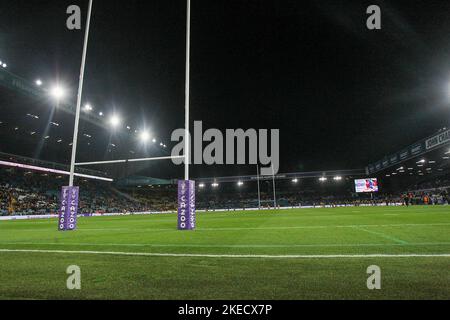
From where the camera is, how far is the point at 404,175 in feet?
185

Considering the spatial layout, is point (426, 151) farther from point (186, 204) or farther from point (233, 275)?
point (233, 275)

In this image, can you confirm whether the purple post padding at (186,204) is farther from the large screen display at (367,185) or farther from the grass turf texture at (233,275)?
the large screen display at (367,185)

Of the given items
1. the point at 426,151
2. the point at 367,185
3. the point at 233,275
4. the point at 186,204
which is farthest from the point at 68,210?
the point at 367,185

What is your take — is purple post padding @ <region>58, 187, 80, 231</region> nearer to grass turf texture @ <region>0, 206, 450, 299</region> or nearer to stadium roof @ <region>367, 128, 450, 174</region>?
grass turf texture @ <region>0, 206, 450, 299</region>

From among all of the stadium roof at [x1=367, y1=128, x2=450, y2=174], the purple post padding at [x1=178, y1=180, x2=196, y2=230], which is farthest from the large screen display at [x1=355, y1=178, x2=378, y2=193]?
the purple post padding at [x1=178, y1=180, x2=196, y2=230]

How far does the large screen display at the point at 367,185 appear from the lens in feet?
164

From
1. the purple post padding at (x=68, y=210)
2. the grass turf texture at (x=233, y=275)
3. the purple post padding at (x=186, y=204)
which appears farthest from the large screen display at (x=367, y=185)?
the purple post padding at (x=68, y=210)

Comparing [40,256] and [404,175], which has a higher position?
[404,175]

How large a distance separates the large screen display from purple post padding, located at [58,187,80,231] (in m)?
49.4

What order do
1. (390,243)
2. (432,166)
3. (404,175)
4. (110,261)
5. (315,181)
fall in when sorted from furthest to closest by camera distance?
(315,181), (404,175), (432,166), (390,243), (110,261)

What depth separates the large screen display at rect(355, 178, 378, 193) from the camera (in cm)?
5009
